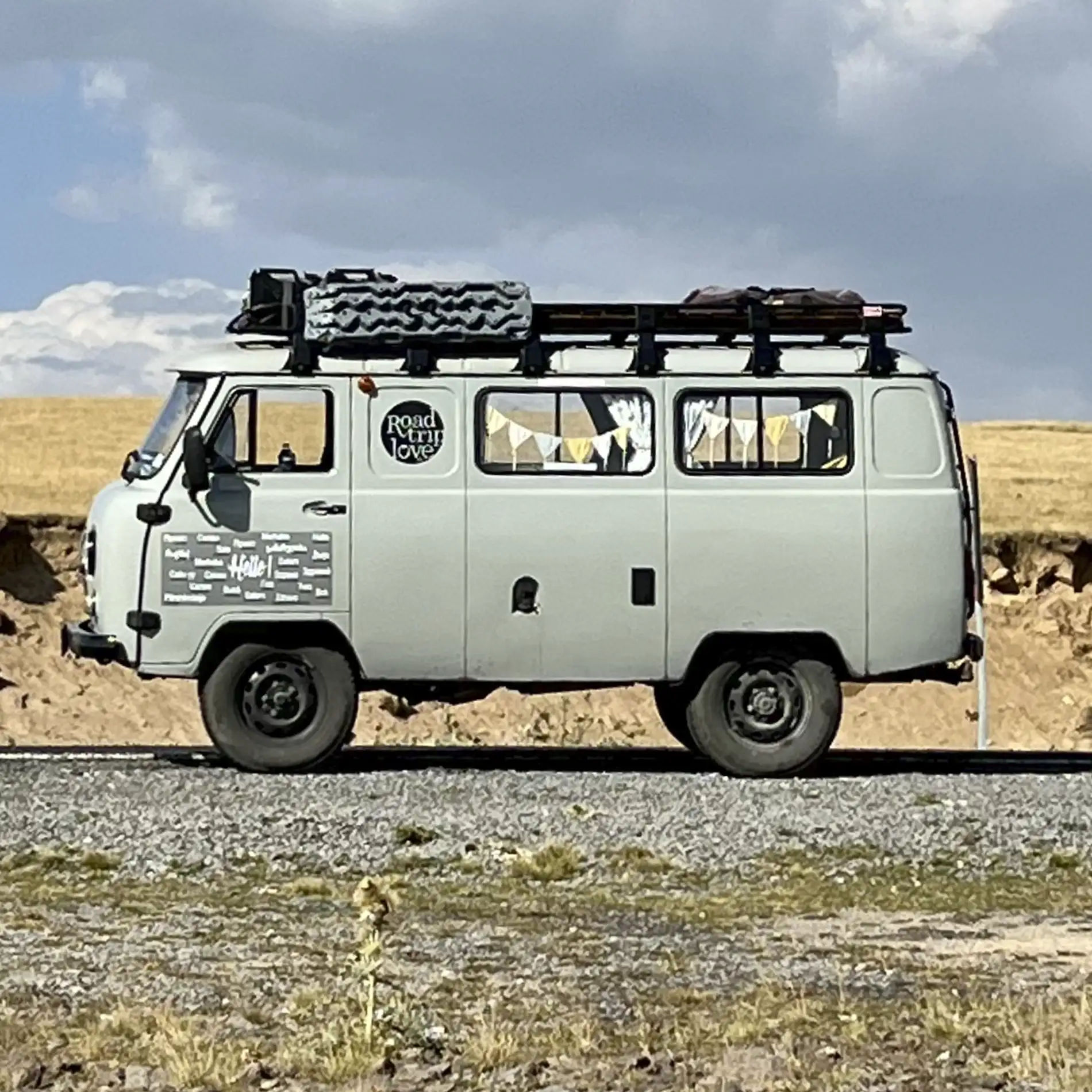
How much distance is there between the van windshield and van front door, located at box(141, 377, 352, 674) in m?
0.26

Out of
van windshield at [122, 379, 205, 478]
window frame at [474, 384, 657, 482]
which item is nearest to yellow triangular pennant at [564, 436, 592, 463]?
window frame at [474, 384, 657, 482]

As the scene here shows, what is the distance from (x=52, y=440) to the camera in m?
42.0

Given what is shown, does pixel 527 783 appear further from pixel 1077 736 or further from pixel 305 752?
pixel 1077 736

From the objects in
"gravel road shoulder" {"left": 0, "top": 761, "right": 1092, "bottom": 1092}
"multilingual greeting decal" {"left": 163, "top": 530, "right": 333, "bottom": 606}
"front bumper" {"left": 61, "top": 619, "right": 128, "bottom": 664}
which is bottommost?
"gravel road shoulder" {"left": 0, "top": 761, "right": 1092, "bottom": 1092}

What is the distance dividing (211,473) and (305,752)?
6.39 ft

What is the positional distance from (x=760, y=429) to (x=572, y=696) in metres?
11.4

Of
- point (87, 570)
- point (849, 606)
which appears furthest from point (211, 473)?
point (849, 606)

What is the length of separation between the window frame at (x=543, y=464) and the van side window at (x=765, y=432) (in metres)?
0.22

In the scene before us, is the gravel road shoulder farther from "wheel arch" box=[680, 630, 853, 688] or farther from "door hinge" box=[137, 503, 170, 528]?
"door hinge" box=[137, 503, 170, 528]

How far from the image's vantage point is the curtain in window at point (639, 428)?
1550cm

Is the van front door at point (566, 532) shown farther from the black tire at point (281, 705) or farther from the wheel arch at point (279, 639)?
the black tire at point (281, 705)

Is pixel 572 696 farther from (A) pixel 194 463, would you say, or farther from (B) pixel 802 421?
(A) pixel 194 463

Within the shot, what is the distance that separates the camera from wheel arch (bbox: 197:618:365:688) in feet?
50.5

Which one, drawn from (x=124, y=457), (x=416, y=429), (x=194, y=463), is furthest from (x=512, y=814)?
(x=124, y=457)
